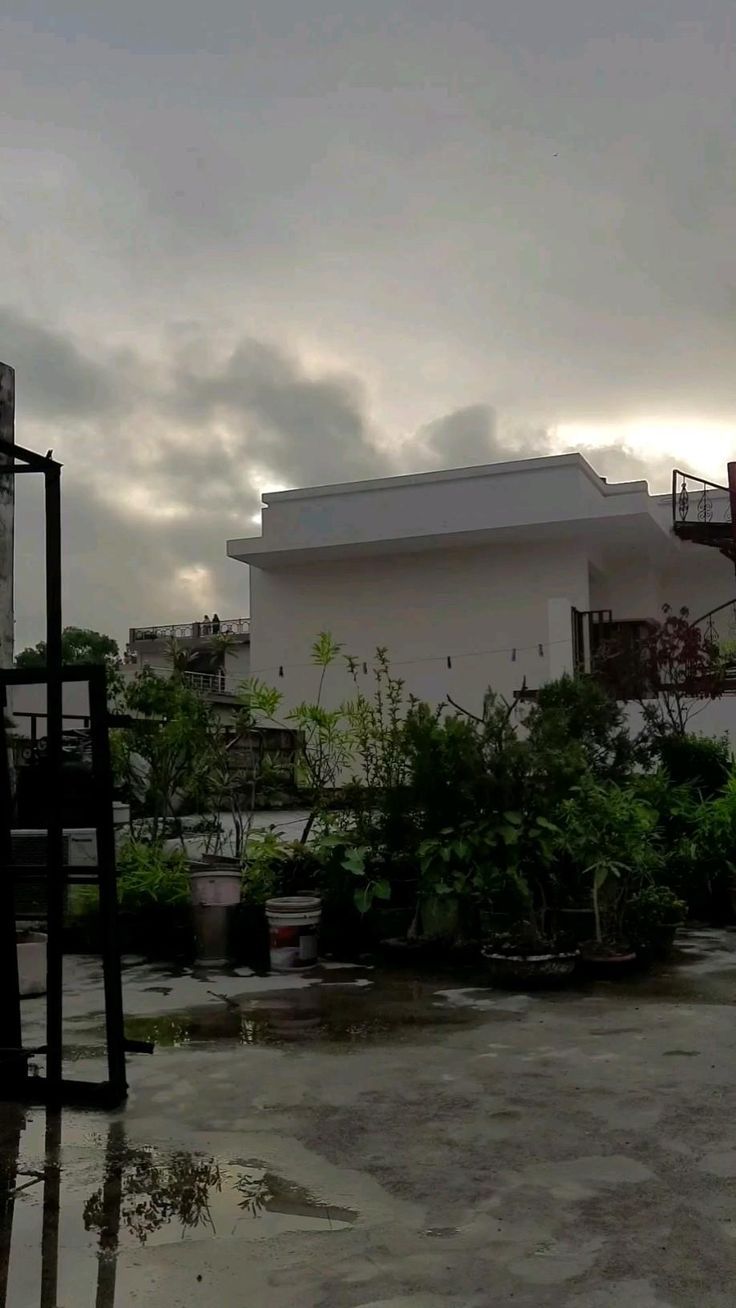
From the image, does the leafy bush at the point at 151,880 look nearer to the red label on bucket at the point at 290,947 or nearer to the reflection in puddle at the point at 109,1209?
the red label on bucket at the point at 290,947

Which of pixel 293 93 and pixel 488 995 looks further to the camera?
pixel 293 93

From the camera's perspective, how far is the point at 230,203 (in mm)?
8117

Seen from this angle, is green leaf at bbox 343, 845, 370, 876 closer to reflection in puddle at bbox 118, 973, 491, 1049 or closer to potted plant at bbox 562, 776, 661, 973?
reflection in puddle at bbox 118, 973, 491, 1049

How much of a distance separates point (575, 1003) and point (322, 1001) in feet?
4.78

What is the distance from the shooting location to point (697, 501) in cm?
2194

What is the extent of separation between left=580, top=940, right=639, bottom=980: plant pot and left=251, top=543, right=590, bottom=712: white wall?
14.8m

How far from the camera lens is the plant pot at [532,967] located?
21.3 ft

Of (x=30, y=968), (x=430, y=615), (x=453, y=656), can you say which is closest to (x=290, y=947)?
(x=30, y=968)

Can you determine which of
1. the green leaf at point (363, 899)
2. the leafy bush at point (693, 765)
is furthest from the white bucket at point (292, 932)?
the leafy bush at point (693, 765)

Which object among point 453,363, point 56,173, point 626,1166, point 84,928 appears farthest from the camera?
point 453,363

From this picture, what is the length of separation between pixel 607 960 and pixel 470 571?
16.2m

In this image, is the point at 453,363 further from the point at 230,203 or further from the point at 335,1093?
the point at 335,1093

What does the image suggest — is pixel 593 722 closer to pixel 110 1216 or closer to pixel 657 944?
pixel 657 944

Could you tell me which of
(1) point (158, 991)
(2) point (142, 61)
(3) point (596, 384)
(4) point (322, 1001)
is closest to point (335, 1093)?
(4) point (322, 1001)
